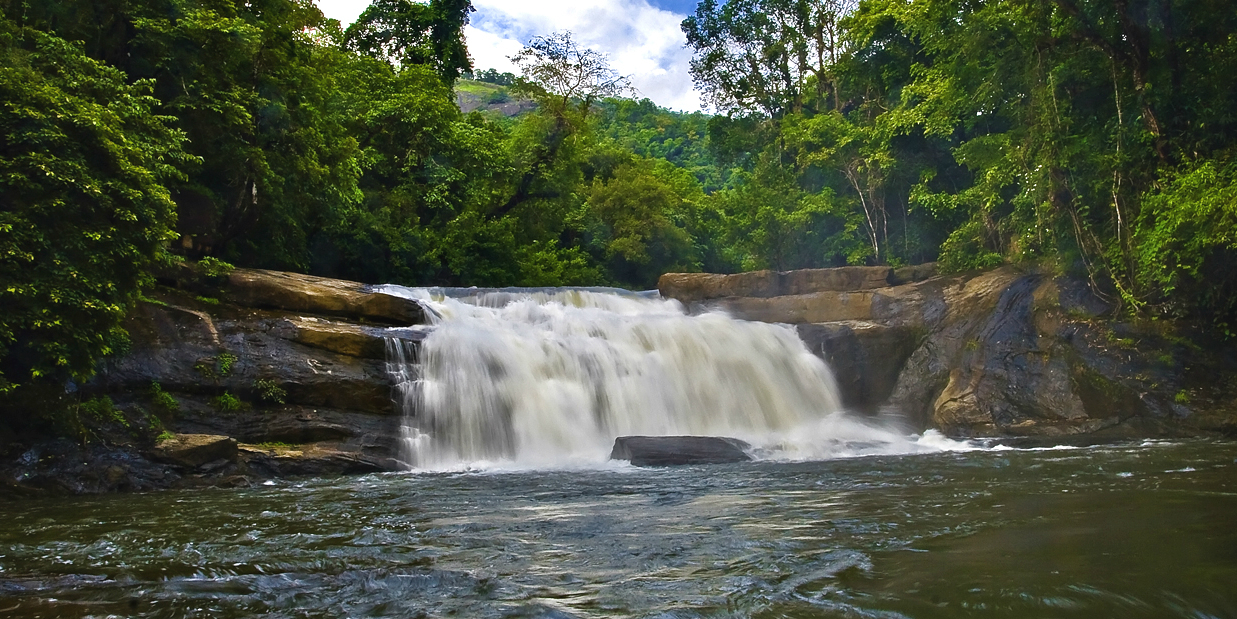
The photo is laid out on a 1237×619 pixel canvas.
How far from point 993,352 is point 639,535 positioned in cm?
1207

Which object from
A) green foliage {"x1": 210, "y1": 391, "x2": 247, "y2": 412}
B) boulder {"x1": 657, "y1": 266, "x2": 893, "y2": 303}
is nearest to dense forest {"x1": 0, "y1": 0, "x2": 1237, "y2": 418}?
green foliage {"x1": 210, "y1": 391, "x2": 247, "y2": 412}

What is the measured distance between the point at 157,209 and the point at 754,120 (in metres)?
25.5

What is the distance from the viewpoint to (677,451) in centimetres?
1073

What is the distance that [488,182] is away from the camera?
26.0 m

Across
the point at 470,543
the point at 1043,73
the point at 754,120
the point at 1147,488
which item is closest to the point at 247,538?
the point at 470,543

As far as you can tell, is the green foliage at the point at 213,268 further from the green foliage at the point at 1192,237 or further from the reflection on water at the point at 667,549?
the green foliage at the point at 1192,237

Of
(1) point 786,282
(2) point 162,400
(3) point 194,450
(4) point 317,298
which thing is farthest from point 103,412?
(1) point 786,282

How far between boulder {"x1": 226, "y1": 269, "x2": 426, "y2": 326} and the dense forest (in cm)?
77

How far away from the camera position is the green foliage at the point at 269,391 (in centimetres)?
1152

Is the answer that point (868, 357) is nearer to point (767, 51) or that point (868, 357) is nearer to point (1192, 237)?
point (1192, 237)

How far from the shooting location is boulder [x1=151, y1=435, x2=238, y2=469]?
974 centimetres

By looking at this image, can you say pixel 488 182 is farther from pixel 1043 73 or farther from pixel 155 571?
pixel 155 571

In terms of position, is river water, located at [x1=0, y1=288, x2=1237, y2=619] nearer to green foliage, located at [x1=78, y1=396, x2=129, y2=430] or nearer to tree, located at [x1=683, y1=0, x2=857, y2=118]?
green foliage, located at [x1=78, y1=396, x2=129, y2=430]

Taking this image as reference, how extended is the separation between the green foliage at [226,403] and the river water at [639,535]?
236cm
